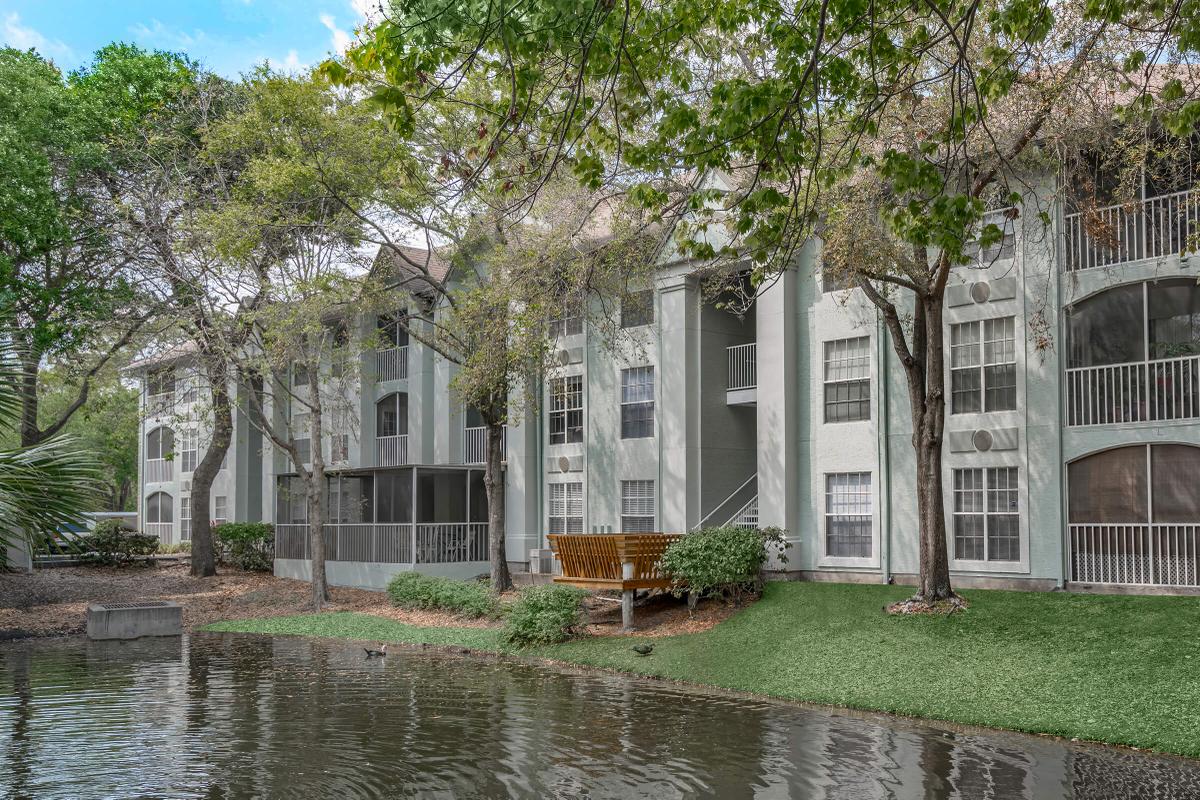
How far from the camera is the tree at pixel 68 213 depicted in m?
27.4

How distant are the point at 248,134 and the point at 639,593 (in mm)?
13895

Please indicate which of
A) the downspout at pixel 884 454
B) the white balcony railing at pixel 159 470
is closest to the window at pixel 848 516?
the downspout at pixel 884 454

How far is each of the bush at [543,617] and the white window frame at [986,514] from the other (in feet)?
24.3

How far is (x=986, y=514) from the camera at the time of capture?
2112 centimetres

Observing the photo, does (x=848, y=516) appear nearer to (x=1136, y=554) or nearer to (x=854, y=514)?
(x=854, y=514)

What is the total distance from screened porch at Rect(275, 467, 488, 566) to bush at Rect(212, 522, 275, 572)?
2.59 m

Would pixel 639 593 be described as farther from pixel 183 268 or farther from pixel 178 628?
pixel 183 268

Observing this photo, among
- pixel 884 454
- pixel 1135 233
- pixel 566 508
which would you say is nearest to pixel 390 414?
pixel 566 508

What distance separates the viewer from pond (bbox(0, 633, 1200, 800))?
1002cm

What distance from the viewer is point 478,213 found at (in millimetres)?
26047

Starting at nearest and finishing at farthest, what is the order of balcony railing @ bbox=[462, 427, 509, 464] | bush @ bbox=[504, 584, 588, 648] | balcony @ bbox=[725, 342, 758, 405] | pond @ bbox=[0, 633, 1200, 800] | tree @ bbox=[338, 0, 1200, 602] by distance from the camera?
tree @ bbox=[338, 0, 1200, 602], pond @ bbox=[0, 633, 1200, 800], bush @ bbox=[504, 584, 588, 648], balcony @ bbox=[725, 342, 758, 405], balcony railing @ bbox=[462, 427, 509, 464]

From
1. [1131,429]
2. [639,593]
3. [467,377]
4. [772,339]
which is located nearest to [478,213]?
[467,377]

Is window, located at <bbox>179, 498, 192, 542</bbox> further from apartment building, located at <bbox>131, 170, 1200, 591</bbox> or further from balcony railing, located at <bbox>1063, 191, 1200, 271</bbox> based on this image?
balcony railing, located at <bbox>1063, 191, 1200, 271</bbox>

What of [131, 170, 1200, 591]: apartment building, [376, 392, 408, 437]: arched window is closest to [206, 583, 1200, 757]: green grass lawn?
[131, 170, 1200, 591]: apartment building
